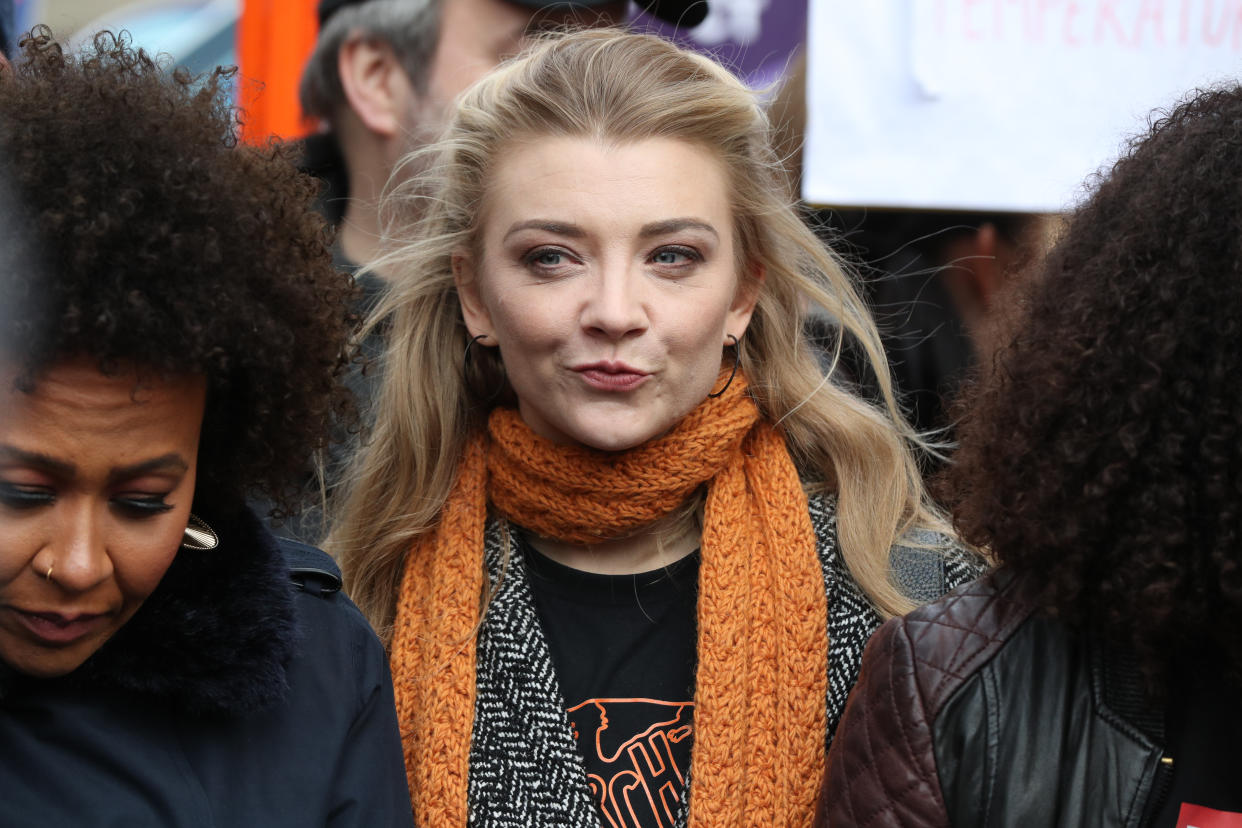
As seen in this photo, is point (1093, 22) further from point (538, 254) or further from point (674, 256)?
point (538, 254)

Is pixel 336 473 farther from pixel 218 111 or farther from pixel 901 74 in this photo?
pixel 901 74

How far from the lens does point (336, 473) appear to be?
2820 mm

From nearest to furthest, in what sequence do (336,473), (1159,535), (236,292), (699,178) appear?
1. (1159,535)
2. (236,292)
3. (699,178)
4. (336,473)

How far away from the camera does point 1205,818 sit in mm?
1538

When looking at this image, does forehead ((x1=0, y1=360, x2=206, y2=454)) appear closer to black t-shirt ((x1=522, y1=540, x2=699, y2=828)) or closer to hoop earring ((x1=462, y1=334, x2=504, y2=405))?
black t-shirt ((x1=522, y1=540, x2=699, y2=828))

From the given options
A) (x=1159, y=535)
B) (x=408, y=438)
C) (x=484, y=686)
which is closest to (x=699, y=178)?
(x=408, y=438)

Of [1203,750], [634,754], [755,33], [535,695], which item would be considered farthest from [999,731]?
[755,33]

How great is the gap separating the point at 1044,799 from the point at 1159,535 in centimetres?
32

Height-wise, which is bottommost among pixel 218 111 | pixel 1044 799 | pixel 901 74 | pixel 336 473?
pixel 1044 799

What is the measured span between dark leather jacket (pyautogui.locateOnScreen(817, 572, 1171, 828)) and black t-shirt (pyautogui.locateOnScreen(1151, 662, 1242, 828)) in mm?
24

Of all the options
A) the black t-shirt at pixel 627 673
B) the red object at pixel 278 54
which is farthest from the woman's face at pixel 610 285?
the red object at pixel 278 54

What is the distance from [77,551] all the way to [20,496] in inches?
3.4

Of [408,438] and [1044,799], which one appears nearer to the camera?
[1044,799]

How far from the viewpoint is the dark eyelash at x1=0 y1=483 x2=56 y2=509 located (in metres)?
1.58
